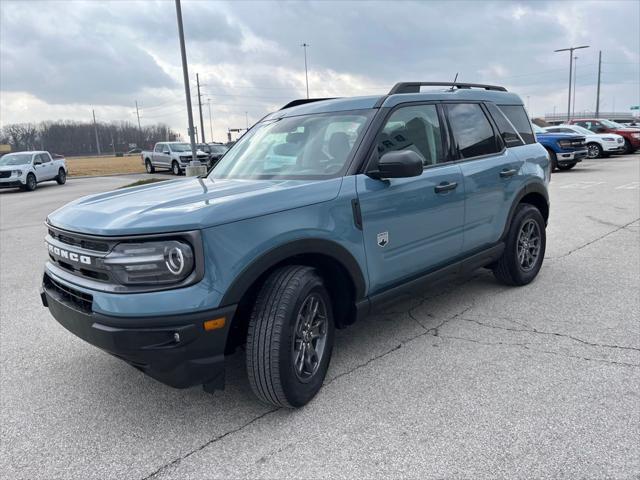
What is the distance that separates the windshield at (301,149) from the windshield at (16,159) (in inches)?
810

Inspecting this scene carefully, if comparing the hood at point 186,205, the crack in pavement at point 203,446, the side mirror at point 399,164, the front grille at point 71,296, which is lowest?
the crack in pavement at point 203,446

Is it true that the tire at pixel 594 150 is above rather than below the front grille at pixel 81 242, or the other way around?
below

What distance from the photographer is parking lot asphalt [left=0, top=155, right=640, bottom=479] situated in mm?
2527

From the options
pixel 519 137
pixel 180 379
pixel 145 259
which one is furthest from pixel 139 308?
pixel 519 137

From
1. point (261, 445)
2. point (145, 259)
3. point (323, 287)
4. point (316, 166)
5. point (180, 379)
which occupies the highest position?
point (316, 166)

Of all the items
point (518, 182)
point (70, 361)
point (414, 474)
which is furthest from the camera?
point (518, 182)

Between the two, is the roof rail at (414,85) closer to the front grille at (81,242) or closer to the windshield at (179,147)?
the front grille at (81,242)

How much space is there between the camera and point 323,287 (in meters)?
3.12

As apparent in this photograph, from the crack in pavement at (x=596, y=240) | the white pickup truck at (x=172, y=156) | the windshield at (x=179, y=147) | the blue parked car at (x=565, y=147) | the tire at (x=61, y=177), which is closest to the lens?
the crack in pavement at (x=596, y=240)

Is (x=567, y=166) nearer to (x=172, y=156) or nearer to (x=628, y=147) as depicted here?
(x=628, y=147)

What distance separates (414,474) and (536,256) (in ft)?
11.6

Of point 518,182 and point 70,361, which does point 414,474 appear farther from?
point 518,182

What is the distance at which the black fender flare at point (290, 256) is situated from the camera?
2641 mm

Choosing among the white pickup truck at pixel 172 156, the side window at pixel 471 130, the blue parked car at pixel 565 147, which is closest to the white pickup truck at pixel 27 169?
the white pickup truck at pixel 172 156
